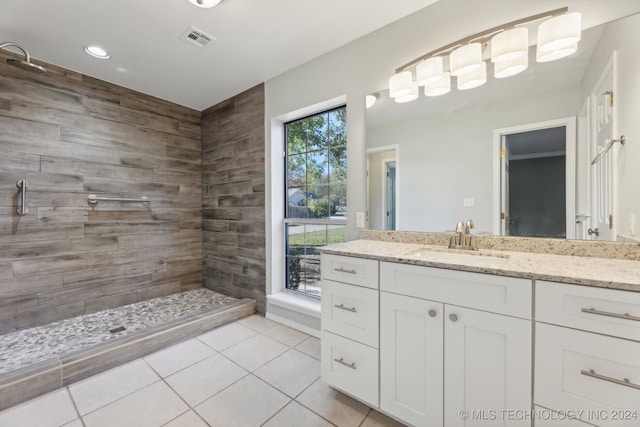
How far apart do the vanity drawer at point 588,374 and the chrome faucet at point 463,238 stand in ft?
2.03

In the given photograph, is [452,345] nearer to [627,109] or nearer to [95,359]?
[627,109]

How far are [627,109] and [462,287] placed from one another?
1.05 m

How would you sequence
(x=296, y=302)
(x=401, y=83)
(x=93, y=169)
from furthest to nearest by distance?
1. (x=93, y=169)
2. (x=296, y=302)
3. (x=401, y=83)

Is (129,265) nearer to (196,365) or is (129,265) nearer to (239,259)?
(239,259)

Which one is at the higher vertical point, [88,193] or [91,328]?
[88,193]

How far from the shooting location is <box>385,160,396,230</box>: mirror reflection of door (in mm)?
1869

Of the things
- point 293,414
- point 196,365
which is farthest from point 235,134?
point 293,414

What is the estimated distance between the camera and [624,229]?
117 cm

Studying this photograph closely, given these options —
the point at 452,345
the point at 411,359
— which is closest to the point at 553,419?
the point at 452,345

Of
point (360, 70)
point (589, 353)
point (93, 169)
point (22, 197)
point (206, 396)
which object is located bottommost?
point (206, 396)

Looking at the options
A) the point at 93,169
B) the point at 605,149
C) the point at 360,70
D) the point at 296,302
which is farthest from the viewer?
the point at 93,169

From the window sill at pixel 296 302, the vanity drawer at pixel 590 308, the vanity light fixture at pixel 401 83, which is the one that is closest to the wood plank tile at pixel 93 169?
the window sill at pixel 296 302

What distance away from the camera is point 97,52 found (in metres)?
2.12

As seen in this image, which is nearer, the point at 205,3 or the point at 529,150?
the point at 529,150
